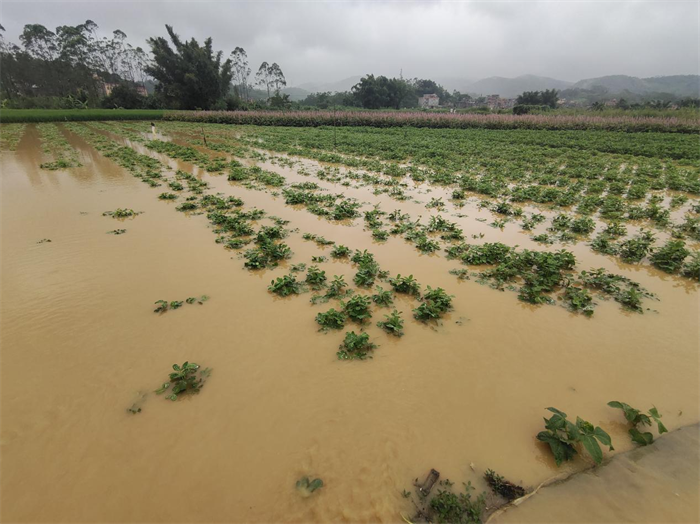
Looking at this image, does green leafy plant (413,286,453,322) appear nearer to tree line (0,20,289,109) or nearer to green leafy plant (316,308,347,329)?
green leafy plant (316,308,347,329)

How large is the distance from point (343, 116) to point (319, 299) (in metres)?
33.9

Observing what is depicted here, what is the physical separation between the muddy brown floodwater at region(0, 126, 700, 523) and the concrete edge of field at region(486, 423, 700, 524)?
85 millimetres

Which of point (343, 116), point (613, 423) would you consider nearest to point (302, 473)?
point (613, 423)

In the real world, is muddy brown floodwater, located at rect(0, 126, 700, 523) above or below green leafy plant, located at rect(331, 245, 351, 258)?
below

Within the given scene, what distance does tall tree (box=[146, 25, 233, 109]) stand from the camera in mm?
51125

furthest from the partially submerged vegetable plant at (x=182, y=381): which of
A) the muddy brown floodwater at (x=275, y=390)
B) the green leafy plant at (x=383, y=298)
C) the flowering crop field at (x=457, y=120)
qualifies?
the flowering crop field at (x=457, y=120)

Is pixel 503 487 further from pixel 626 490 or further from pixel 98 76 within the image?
pixel 98 76

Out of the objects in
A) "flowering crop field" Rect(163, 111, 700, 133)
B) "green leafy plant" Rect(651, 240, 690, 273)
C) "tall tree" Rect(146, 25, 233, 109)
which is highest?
"tall tree" Rect(146, 25, 233, 109)

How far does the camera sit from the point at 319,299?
17.4 ft

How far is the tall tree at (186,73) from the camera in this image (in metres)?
51.1

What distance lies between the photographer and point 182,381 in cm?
371

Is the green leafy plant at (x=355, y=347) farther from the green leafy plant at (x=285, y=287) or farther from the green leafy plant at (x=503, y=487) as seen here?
the green leafy plant at (x=503, y=487)

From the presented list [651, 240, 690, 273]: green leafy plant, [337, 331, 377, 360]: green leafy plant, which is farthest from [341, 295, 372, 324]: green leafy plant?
[651, 240, 690, 273]: green leafy plant

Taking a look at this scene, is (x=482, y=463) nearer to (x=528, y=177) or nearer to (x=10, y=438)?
(x=10, y=438)
